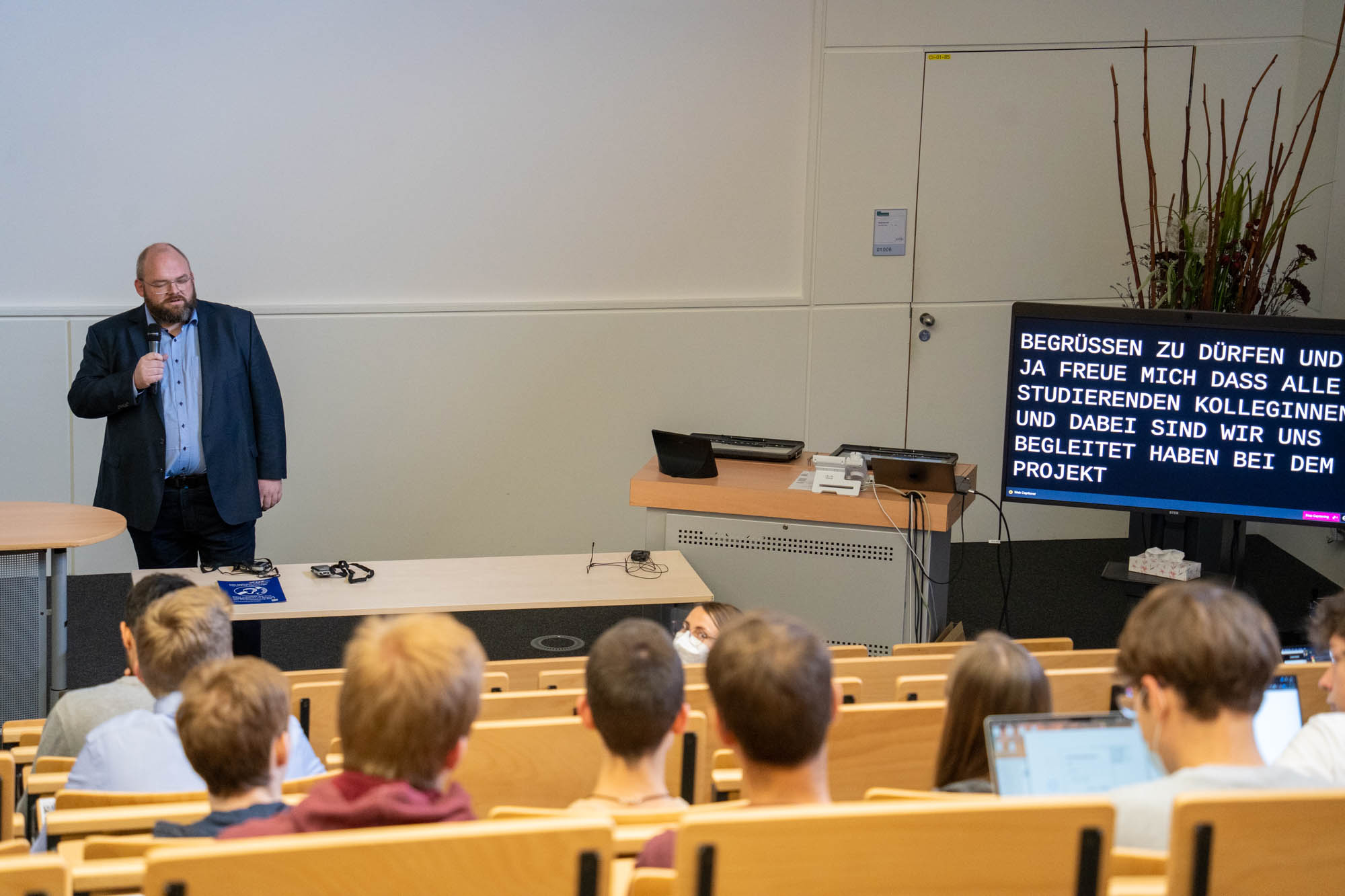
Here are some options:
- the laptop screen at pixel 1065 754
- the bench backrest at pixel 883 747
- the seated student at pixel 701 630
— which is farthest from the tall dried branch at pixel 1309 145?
the laptop screen at pixel 1065 754

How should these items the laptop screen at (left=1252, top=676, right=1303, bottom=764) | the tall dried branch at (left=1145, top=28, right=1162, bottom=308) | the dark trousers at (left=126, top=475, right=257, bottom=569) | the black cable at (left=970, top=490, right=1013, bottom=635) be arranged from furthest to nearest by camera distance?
the tall dried branch at (left=1145, top=28, right=1162, bottom=308) → the black cable at (left=970, top=490, right=1013, bottom=635) → the dark trousers at (left=126, top=475, right=257, bottom=569) → the laptop screen at (left=1252, top=676, right=1303, bottom=764)

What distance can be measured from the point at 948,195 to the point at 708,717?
455 cm

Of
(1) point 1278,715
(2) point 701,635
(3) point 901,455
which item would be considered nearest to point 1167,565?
(3) point 901,455

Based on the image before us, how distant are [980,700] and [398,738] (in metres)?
0.94

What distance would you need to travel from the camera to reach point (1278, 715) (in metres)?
2.59

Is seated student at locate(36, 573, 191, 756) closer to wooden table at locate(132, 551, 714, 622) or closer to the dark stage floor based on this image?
wooden table at locate(132, 551, 714, 622)

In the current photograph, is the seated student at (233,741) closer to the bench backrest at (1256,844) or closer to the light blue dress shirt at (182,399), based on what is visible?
the bench backrest at (1256,844)

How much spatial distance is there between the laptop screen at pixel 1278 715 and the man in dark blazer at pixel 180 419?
12.1ft

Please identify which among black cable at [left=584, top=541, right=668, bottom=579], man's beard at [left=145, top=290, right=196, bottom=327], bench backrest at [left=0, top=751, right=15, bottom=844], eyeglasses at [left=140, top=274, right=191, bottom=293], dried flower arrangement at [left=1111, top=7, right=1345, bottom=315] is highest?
dried flower arrangement at [left=1111, top=7, right=1345, bottom=315]

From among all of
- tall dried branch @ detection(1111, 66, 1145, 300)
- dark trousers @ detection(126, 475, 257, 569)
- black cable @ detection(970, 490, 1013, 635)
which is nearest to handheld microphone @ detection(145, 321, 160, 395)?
dark trousers @ detection(126, 475, 257, 569)

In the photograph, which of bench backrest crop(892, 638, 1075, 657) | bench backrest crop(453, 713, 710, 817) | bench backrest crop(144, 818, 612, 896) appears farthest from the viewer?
bench backrest crop(892, 638, 1075, 657)

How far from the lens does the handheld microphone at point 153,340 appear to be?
475cm

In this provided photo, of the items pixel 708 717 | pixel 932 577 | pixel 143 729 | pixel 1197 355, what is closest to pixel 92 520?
pixel 143 729

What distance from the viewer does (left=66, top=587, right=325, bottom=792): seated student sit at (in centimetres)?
235
